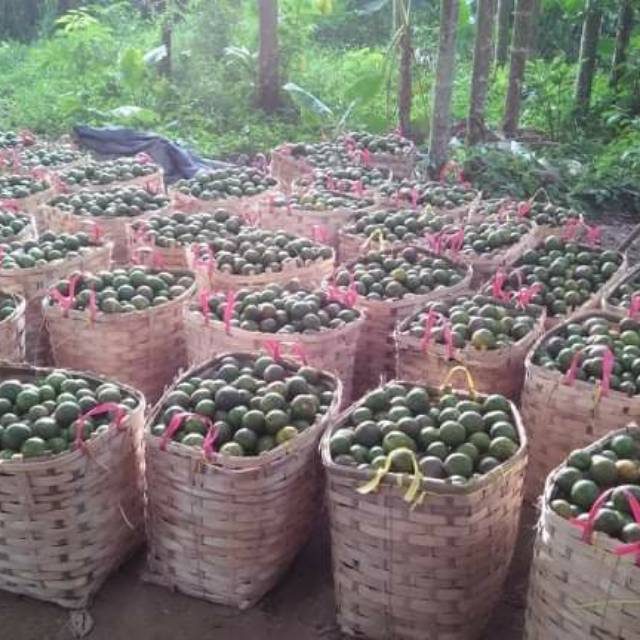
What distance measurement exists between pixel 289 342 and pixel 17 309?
1375 millimetres

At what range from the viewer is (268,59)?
11047mm

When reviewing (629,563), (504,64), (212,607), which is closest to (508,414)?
(629,563)

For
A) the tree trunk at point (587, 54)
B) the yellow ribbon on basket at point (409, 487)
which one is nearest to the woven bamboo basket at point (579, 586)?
the yellow ribbon on basket at point (409, 487)

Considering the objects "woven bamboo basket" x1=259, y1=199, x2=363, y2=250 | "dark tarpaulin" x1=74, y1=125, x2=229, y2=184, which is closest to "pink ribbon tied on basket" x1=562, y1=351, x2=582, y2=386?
"woven bamboo basket" x1=259, y1=199, x2=363, y2=250

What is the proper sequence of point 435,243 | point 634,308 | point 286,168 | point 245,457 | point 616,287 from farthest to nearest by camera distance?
point 286,168 → point 435,243 → point 616,287 → point 634,308 → point 245,457

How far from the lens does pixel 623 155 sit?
9.44 metres

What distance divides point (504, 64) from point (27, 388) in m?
13.5

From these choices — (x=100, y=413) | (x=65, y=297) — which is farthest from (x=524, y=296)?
(x=65, y=297)

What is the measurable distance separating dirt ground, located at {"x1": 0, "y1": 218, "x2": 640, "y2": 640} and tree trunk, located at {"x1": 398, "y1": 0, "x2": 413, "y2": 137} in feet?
20.5

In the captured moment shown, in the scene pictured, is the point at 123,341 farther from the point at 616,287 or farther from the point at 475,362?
the point at 616,287

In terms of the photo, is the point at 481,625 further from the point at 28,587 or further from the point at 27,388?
the point at 27,388

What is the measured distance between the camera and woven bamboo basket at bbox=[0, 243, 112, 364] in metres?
4.56

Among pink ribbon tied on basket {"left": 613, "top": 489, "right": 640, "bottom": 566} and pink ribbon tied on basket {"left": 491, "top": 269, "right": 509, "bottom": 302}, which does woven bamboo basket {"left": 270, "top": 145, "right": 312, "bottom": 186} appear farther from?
pink ribbon tied on basket {"left": 613, "top": 489, "right": 640, "bottom": 566}

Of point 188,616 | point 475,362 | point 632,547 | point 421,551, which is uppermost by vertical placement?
point 632,547
